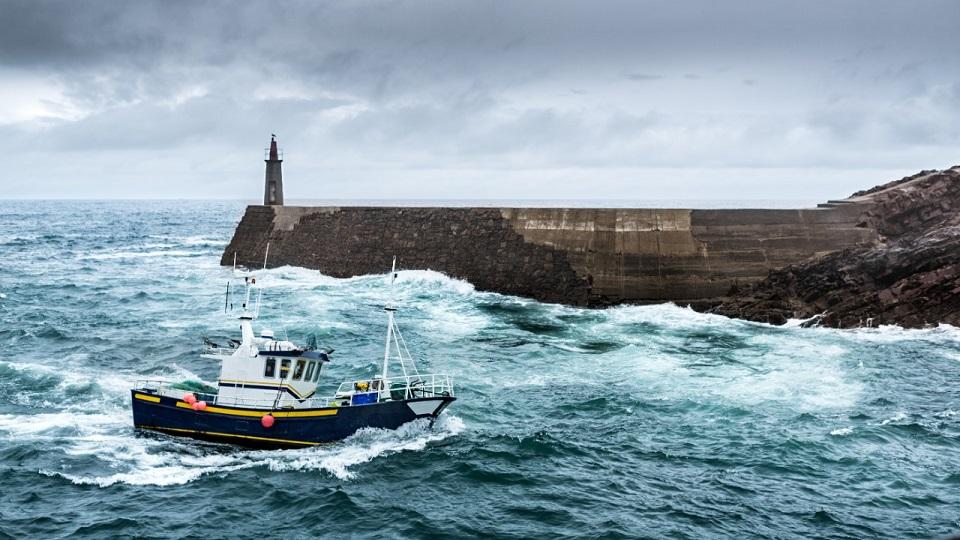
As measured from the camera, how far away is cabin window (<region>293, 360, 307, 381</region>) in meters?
19.4

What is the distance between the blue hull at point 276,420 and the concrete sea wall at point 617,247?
668 inches

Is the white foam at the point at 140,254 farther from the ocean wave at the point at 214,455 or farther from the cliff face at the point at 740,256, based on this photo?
the ocean wave at the point at 214,455

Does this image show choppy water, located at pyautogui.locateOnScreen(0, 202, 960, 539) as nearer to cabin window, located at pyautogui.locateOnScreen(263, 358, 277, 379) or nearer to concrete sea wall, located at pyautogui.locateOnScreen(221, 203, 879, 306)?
concrete sea wall, located at pyautogui.locateOnScreen(221, 203, 879, 306)

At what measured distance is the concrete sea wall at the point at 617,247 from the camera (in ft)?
111

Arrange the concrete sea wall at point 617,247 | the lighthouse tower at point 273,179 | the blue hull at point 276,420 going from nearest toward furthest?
the blue hull at point 276,420
the concrete sea wall at point 617,247
the lighthouse tower at point 273,179

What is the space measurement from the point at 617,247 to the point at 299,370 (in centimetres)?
1868

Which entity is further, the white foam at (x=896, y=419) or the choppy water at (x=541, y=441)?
the white foam at (x=896, y=419)

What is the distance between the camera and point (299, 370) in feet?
63.7

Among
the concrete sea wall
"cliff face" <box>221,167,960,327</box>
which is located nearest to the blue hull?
the concrete sea wall

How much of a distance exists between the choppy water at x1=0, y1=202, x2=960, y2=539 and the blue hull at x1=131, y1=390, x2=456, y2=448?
0.35m

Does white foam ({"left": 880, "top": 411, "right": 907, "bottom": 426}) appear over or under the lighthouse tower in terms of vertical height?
under

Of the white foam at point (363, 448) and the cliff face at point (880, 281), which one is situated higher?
the cliff face at point (880, 281)

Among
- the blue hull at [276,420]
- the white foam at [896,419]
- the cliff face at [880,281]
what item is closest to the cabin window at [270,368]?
the blue hull at [276,420]

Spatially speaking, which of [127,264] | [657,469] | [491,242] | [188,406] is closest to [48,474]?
[188,406]
